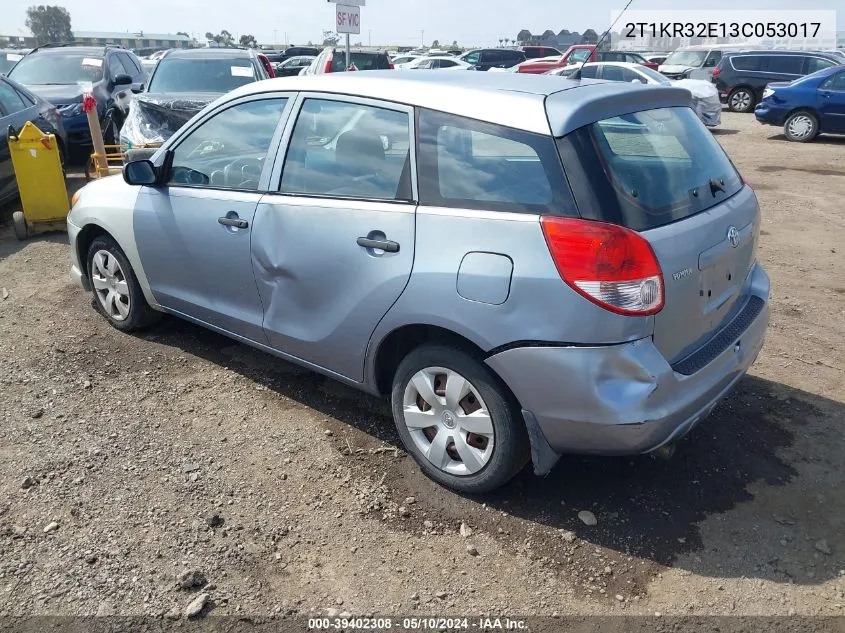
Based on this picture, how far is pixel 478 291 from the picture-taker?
109 inches

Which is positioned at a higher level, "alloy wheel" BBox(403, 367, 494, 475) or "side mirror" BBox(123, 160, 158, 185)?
"side mirror" BBox(123, 160, 158, 185)

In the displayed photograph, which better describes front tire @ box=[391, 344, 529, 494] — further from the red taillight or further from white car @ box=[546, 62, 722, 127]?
white car @ box=[546, 62, 722, 127]

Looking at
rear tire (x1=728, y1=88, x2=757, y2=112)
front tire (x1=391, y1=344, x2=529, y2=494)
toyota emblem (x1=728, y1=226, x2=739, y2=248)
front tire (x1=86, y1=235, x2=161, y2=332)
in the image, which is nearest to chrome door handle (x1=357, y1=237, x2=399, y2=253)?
front tire (x1=391, y1=344, x2=529, y2=494)

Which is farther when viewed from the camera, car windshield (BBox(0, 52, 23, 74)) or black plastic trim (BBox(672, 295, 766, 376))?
car windshield (BBox(0, 52, 23, 74))

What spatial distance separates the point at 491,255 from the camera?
2750 mm

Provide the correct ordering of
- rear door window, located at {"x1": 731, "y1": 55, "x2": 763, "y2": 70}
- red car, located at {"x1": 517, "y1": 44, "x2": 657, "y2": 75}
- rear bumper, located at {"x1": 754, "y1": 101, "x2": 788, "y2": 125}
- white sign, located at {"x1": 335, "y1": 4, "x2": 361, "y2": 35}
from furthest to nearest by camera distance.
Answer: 1. red car, located at {"x1": 517, "y1": 44, "x2": 657, "y2": 75}
2. rear door window, located at {"x1": 731, "y1": 55, "x2": 763, "y2": 70}
3. rear bumper, located at {"x1": 754, "y1": 101, "x2": 788, "y2": 125}
4. white sign, located at {"x1": 335, "y1": 4, "x2": 361, "y2": 35}

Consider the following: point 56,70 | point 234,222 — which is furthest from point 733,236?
point 56,70

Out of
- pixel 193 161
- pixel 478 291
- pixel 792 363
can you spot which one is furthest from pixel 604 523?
pixel 193 161

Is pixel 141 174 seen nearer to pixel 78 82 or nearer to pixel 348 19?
pixel 78 82

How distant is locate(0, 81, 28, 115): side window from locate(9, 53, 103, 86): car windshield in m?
2.98

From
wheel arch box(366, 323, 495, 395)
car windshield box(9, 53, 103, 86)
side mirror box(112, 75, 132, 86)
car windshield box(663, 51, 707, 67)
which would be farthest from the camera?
car windshield box(663, 51, 707, 67)

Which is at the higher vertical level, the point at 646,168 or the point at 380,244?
the point at 646,168

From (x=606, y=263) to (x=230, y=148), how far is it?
7.60ft

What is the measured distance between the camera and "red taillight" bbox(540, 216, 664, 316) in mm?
2594
